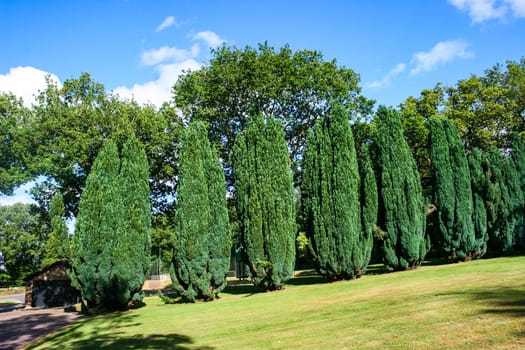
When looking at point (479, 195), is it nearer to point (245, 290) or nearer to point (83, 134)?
point (245, 290)

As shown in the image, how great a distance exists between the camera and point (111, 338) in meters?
9.47

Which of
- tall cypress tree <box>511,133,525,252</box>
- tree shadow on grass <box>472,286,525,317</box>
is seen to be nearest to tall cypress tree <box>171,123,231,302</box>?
tree shadow on grass <box>472,286,525,317</box>

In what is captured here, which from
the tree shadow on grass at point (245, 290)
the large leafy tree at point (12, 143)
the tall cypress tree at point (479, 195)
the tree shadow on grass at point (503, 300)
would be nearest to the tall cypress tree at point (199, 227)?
the tree shadow on grass at point (245, 290)

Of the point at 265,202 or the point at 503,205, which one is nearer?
the point at 265,202

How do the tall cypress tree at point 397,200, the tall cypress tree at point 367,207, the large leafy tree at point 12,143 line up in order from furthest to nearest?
the large leafy tree at point 12,143, the tall cypress tree at point 397,200, the tall cypress tree at point 367,207

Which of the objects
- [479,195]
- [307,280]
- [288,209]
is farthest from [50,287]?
[479,195]

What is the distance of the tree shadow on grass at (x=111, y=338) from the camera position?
8.10 meters

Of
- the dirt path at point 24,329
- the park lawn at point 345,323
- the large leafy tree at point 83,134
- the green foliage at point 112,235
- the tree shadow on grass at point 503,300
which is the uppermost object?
the large leafy tree at point 83,134

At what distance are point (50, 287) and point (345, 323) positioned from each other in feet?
68.6

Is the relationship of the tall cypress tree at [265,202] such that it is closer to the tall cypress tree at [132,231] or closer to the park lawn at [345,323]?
the park lawn at [345,323]

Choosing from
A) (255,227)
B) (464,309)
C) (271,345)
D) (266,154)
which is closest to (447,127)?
(266,154)

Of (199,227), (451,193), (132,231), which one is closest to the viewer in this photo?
(132,231)

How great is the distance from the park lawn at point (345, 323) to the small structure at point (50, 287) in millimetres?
11222

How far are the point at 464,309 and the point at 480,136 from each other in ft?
84.2
